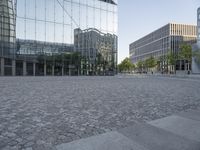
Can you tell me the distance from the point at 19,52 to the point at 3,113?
41.0 m

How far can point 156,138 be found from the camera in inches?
169

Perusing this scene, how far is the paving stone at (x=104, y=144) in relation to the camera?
12.4 ft

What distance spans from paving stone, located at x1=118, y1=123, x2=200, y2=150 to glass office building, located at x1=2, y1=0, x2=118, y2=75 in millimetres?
44006

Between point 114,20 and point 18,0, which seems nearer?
point 18,0

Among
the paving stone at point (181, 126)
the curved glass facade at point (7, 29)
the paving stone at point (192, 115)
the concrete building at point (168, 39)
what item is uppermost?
the concrete building at point (168, 39)

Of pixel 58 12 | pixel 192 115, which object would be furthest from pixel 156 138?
pixel 58 12

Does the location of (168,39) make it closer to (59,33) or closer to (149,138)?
(59,33)

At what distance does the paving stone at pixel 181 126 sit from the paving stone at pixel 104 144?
1.42m

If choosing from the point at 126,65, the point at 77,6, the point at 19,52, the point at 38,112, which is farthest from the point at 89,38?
the point at 126,65

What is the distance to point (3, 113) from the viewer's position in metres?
6.40

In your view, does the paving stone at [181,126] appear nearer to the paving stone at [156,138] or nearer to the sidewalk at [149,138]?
the sidewalk at [149,138]

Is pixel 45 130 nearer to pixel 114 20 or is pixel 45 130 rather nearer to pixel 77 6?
pixel 77 6

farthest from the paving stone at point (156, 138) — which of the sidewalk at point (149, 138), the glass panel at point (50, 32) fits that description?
the glass panel at point (50, 32)

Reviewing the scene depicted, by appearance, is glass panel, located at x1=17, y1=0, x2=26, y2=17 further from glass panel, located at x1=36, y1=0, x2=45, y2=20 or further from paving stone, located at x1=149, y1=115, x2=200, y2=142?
paving stone, located at x1=149, y1=115, x2=200, y2=142
